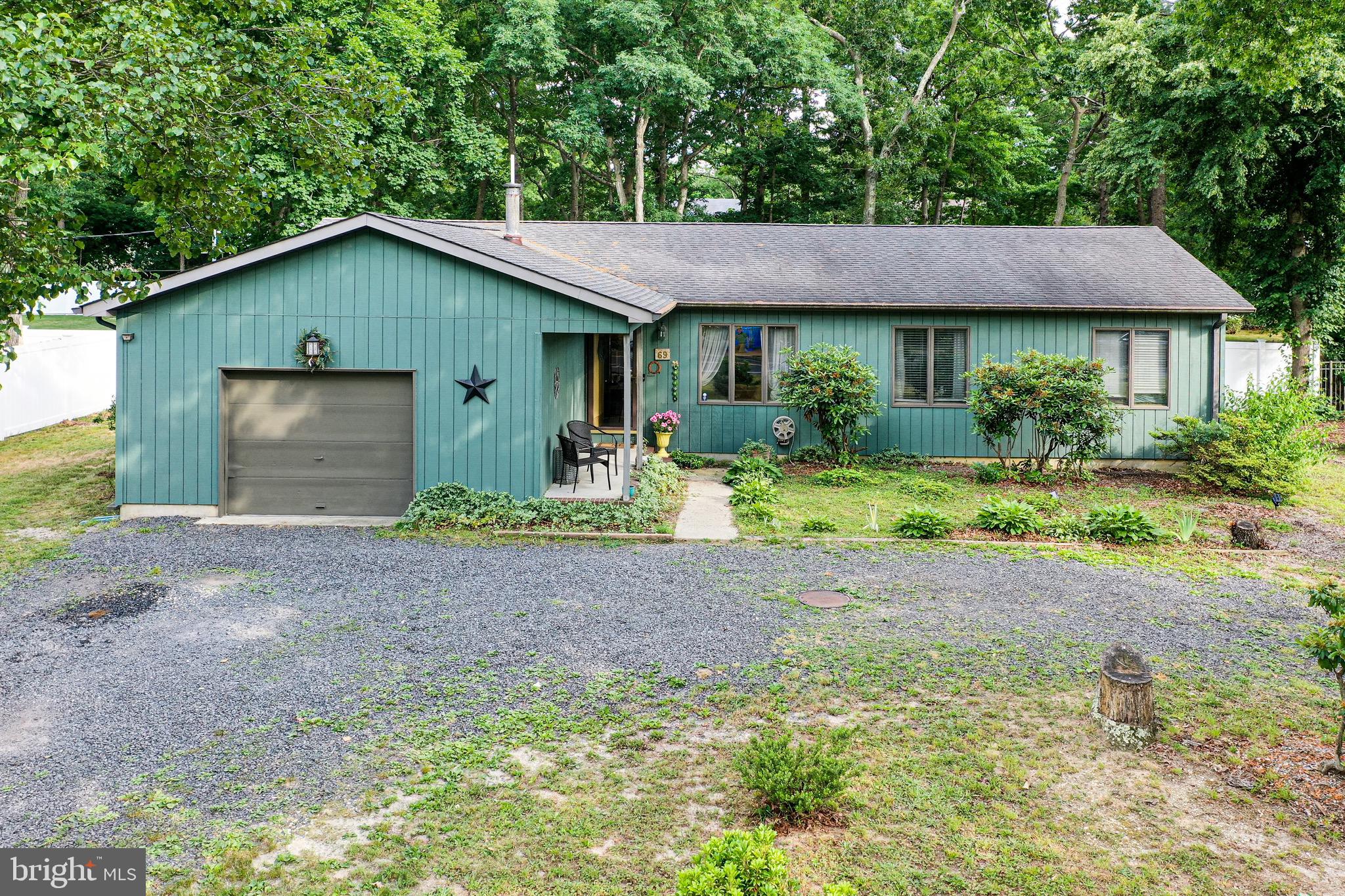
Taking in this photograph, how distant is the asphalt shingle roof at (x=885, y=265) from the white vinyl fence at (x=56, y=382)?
29.2 feet

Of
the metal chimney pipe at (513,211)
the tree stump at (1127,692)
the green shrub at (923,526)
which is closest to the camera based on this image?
the tree stump at (1127,692)

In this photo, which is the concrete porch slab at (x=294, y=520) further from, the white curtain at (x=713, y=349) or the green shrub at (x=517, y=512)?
the white curtain at (x=713, y=349)

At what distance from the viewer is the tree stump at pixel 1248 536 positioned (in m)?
9.89

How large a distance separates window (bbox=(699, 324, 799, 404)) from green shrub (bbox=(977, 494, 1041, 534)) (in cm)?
540

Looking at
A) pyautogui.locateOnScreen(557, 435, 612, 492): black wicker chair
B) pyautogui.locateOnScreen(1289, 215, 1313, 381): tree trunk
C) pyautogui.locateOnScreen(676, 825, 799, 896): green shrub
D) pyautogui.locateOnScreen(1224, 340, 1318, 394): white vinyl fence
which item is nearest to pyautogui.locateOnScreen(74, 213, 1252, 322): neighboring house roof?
pyautogui.locateOnScreen(557, 435, 612, 492): black wicker chair

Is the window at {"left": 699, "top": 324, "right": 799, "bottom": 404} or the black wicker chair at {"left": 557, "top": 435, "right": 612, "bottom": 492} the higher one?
the window at {"left": 699, "top": 324, "right": 799, "bottom": 404}

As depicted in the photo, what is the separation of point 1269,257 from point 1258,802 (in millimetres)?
21673

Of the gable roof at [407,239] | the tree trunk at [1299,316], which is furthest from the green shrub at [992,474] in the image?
the tree trunk at [1299,316]

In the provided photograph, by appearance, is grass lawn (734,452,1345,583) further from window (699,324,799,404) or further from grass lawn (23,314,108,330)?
grass lawn (23,314,108,330)

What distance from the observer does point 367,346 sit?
37.1 ft

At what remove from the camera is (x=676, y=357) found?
15602mm

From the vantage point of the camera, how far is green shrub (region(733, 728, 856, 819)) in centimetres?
445

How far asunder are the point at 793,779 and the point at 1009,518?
6.82m

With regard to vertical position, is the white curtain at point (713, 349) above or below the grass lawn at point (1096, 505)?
above
